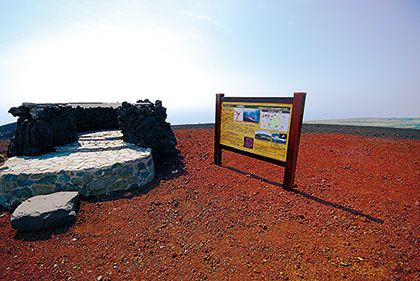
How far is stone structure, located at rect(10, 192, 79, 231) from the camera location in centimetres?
351

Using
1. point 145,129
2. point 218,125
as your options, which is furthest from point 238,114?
point 145,129

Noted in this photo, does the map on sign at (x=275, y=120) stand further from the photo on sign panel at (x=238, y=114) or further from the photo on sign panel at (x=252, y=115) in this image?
the photo on sign panel at (x=238, y=114)

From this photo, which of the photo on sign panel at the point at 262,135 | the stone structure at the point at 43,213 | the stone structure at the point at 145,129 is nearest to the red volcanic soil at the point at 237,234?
the stone structure at the point at 43,213

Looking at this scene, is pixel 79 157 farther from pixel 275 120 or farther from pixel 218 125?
pixel 275 120

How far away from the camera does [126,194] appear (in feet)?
15.5

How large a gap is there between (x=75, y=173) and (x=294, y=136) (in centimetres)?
538

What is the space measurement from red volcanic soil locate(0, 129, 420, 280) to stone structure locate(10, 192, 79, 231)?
0.17 meters

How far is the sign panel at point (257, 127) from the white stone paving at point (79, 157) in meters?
2.69

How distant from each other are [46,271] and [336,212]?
16.8ft

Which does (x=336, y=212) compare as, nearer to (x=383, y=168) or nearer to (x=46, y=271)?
(x=383, y=168)

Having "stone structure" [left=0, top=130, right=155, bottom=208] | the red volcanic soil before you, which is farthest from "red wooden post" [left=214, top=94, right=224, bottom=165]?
"stone structure" [left=0, top=130, right=155, bottom=208]

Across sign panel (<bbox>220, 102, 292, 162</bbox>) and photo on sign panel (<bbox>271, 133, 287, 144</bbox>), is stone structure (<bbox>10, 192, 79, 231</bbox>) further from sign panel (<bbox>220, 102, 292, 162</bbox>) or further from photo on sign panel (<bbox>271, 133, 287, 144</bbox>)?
photo on sign panel (<bbox>271, 133, 287, 144</bbox>)

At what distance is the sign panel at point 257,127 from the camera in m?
4.83

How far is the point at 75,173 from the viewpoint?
454 centimetres
